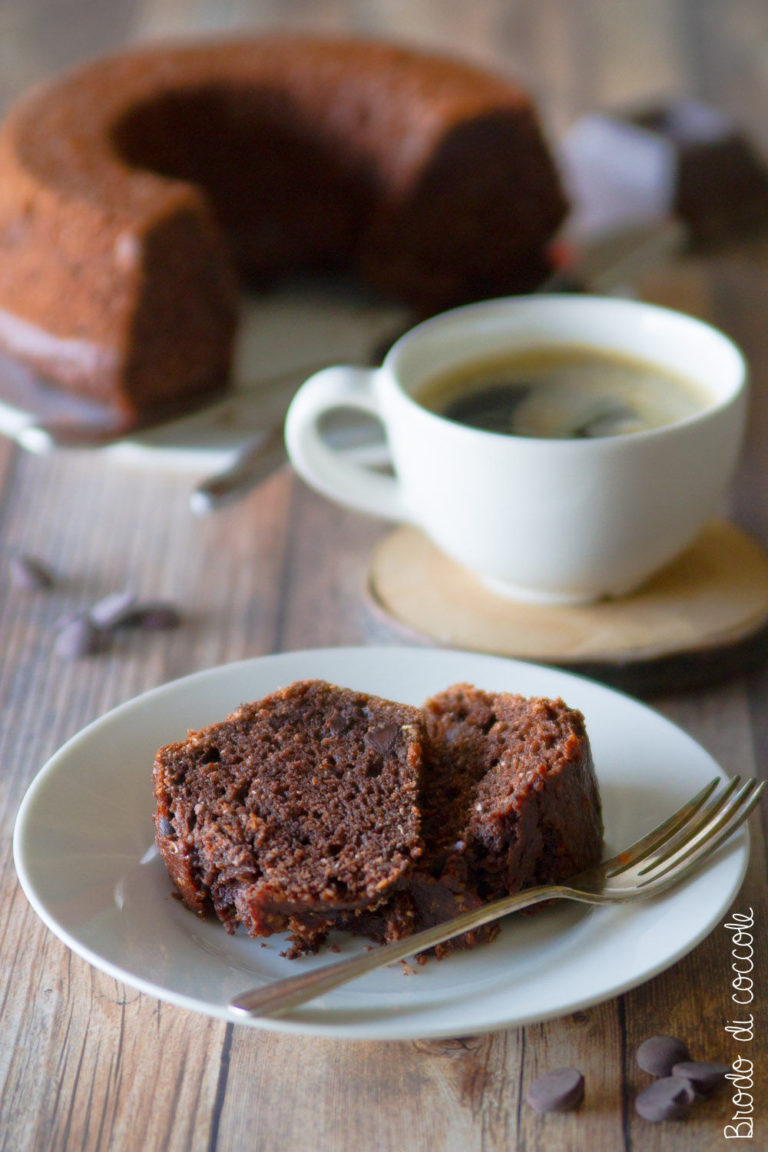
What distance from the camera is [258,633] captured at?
1.60 m

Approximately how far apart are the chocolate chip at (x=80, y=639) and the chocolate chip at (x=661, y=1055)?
85 cm

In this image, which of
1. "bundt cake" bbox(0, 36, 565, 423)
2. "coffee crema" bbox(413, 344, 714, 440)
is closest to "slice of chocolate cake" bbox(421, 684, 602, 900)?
"coffee crema" bbox(413, 344, 714, 440)

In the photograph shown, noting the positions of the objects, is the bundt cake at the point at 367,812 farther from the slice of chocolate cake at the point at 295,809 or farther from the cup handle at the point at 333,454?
the cup handle at the point at 333,454

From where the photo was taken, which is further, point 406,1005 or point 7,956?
point 7,956

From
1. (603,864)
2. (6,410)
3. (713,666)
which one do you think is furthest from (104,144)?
(603,864)

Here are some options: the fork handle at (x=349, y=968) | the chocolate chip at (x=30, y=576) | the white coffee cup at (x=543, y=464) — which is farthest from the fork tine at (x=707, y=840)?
the chocolate chip at (x=30, y=576)

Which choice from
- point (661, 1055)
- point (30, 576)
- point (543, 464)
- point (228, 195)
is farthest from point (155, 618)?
point (228, 195)

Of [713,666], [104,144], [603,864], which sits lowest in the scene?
[713,666]

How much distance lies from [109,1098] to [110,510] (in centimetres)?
103

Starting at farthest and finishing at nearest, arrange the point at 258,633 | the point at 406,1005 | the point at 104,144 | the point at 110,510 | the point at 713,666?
the point at 104,144
the point at 110,510
the point at 258,633
the point at 713,666
the point at 406,1005

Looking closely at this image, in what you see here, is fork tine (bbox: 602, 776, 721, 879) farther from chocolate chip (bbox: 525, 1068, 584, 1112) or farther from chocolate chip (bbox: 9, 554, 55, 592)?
chocolate chip (bbox: 9, 554, 55, 592)

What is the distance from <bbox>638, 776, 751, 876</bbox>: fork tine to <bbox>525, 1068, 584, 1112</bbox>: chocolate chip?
0.59ft

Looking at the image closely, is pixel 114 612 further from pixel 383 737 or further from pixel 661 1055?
pixel 661 1055

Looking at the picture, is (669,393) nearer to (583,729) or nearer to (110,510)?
(583,729)
